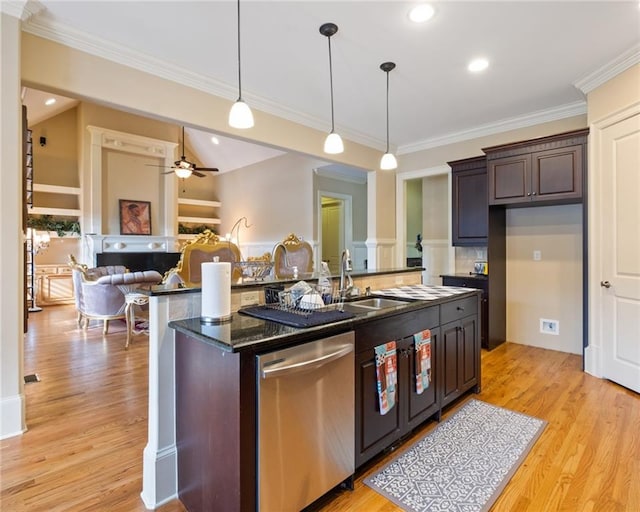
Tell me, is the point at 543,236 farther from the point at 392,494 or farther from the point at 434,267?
the point at 392,494

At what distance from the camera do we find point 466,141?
15.3 ft

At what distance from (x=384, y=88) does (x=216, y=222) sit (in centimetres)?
708

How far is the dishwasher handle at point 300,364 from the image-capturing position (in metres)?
1.34

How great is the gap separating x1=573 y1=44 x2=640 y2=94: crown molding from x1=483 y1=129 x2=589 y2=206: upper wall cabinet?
0.42m

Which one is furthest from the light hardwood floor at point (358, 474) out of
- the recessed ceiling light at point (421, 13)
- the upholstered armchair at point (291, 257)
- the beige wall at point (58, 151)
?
the beige wall at point (58, 151)

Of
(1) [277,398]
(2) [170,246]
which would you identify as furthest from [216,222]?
(1) [277,398]

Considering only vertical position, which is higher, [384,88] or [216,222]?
[384,88]

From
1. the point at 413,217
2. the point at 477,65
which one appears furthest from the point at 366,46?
the point at 413,217

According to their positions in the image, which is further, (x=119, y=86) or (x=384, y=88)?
(x=384, y=88)

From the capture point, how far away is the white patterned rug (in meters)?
1.69

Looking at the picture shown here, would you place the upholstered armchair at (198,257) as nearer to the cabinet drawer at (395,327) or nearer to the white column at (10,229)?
the white column at (10,229)

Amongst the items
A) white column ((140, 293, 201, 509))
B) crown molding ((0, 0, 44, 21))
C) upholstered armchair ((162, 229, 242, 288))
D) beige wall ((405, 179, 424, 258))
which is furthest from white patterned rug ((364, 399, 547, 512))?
beige wall ((405, 179, 424, 258))

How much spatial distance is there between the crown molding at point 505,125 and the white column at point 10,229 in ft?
14.9

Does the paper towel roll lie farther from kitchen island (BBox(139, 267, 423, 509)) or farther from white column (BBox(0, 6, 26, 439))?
white column (BBox(0, 6, 26, 439))
